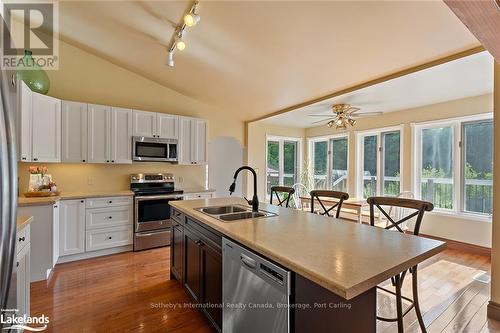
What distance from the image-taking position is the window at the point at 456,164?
3.76 meters

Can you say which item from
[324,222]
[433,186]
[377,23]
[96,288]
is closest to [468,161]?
[433,186]

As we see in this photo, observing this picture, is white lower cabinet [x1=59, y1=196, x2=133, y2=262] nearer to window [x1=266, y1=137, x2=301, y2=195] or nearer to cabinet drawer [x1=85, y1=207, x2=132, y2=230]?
cabinet drawer [x1=85, y1=207, x2=132, y2=230]

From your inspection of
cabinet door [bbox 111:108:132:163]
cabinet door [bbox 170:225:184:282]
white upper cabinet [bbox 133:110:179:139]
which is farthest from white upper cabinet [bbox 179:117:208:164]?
cabinet door [bbox 170:225:184:282]

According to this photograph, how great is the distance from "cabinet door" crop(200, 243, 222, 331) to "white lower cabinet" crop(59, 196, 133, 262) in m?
2.31

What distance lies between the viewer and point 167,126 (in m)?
4.28

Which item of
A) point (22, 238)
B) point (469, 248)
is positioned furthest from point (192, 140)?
point (469, 248)

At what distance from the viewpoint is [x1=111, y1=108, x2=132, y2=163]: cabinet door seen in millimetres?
3789

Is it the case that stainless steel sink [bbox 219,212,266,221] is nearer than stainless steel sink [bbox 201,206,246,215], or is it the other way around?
stainless steel sink [bbox 219,212,266,221]

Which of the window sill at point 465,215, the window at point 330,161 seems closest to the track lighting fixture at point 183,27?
the window at point 330,161

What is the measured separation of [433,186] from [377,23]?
141 inches

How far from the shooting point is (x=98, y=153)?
3693mm

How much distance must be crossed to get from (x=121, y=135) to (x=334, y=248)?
3.77m

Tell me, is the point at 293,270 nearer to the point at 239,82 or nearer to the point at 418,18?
the point at 418,18

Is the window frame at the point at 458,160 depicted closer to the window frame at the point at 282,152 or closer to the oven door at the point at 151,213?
the window frame at the point at 282,152
